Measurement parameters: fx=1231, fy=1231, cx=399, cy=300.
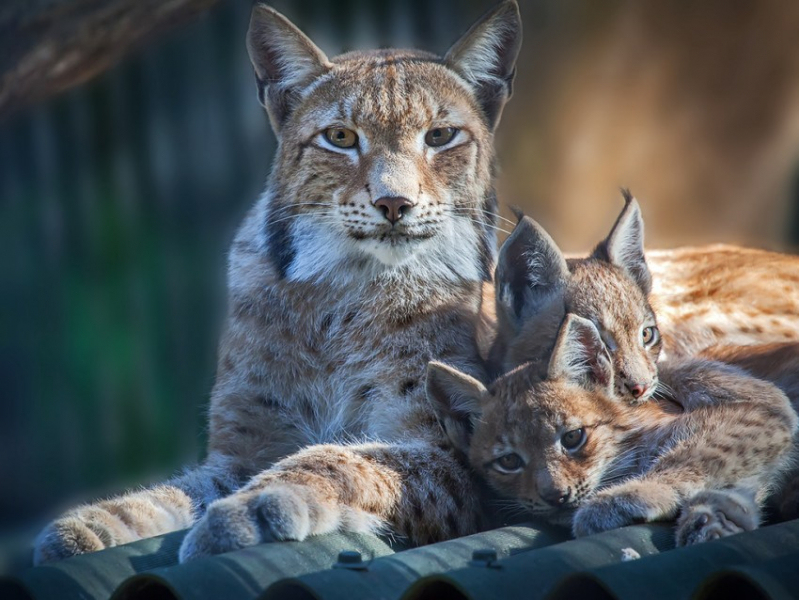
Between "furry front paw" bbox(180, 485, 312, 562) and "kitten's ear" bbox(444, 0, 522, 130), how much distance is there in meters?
2.12

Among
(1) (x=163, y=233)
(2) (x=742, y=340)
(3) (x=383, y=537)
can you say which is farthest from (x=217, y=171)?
(3) (x=383, y=537)

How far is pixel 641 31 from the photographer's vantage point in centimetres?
860

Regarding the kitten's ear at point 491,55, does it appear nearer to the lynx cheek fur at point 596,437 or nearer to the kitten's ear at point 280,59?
the kitten's ear at point 280,59

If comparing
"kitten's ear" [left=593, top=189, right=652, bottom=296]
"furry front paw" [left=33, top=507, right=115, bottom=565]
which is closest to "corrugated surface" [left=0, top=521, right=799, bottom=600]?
"furry front paw" [left=33, top=507, right=115, bottom=565]

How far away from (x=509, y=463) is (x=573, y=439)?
0.73 feet

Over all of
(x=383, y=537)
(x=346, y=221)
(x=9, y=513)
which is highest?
(x=346, y=221)

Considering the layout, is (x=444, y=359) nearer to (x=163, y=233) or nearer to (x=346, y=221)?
(x=346, y=221)

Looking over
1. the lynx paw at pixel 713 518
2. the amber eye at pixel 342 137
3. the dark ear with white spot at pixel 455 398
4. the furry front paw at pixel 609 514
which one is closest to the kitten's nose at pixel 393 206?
Answer: the amber eye at pixel 342 137

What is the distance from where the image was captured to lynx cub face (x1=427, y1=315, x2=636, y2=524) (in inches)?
149

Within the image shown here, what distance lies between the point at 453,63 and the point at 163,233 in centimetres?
282

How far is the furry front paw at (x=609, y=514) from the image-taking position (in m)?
3.46

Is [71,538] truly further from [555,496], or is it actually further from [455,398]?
[555,496]

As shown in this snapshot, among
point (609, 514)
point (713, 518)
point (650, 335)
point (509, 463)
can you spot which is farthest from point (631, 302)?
point (713, 518)

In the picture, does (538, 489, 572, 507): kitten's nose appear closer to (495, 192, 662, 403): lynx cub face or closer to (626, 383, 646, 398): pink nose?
(626, 383, 646, 398): pink nose
